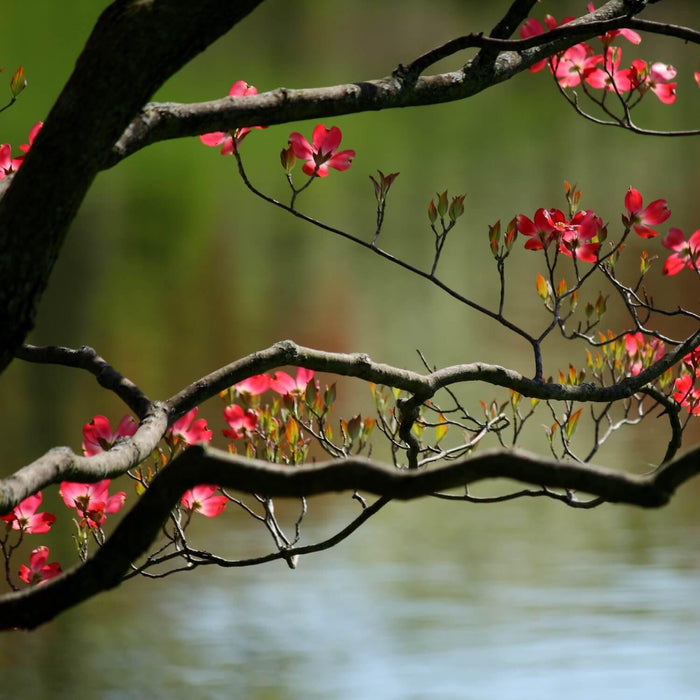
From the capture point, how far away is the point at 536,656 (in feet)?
17.8

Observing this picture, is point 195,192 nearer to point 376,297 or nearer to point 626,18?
point 376,297

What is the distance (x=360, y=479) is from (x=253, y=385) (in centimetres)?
128

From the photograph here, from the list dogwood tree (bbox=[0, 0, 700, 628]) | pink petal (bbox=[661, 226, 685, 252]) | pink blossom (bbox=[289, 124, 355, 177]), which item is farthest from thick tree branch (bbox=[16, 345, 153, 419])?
pink petal (bbox=[661, 226, 685, 252])

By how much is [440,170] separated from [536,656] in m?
17.5

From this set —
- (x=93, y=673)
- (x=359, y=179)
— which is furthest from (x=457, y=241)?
(x=93, y=673)

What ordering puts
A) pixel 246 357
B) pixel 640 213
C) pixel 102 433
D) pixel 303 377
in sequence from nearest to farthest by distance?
1. pixel 246 357
2. pixel 102 433
3. pixel 640 213
4. pixel 303 377

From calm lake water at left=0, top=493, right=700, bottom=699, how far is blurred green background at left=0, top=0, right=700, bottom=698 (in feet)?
0.05

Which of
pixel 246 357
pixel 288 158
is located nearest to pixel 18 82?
pixel 288 158

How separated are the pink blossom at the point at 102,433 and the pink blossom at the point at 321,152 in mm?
526

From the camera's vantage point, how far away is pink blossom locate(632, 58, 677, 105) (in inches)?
93.0

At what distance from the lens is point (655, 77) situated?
2.39 meters

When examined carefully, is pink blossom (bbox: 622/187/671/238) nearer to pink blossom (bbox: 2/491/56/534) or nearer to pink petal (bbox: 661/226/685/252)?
pink petal (bbox: 661/226/685/252)

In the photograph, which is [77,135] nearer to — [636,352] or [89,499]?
[89,499]

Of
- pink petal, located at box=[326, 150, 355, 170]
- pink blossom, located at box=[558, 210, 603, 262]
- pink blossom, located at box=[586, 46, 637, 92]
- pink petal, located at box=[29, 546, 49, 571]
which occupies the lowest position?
pink petal, located at box=[29, 546, 49, 571]
